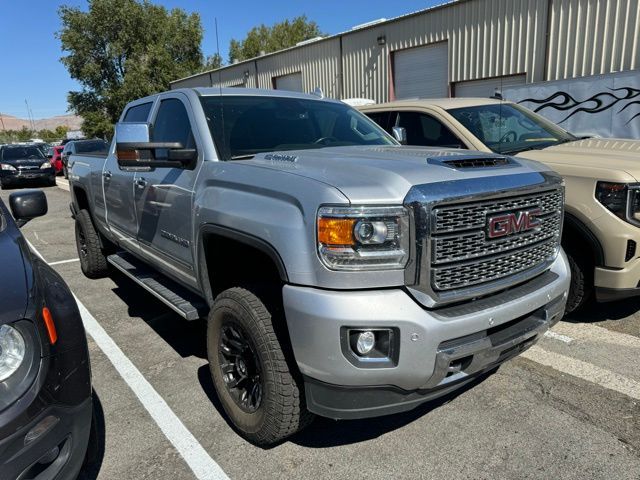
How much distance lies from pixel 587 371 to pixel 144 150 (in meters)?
3.39

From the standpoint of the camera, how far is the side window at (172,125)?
355cm

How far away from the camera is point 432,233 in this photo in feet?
7.29

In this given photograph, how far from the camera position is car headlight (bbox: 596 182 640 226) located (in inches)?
144

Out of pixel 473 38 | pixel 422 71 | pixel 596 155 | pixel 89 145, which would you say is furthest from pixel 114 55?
pixel 596 155

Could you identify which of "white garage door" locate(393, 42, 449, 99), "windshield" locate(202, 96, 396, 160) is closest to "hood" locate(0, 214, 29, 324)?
"windshield" locate(202, 96, 396, 160)

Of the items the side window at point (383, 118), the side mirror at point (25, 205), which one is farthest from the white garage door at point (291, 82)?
the side mirror at point (25, 205)

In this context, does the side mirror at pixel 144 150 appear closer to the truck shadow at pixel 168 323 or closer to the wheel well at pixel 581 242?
the truck shadow at pixel 168 323

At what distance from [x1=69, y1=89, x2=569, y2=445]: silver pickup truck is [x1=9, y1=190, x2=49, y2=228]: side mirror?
0.58 m

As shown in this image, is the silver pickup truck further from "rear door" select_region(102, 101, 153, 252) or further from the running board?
"rear door" select_region(102, 101, 153, 252)

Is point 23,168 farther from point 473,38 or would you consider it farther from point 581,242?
point 581,242

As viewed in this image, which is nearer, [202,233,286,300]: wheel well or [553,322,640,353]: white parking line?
[202,233,286,300]: wheel well

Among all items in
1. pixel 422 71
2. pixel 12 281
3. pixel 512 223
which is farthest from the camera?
pixel 422 71

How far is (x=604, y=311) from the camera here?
4598mm

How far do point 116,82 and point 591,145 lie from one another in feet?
116
